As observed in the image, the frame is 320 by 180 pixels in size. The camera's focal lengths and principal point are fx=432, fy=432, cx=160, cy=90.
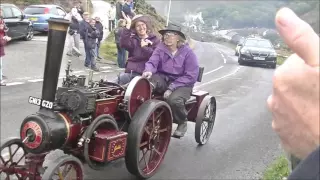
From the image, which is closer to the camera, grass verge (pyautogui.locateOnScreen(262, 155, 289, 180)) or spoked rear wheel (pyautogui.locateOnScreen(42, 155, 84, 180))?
spoked rear wheel (pyautogui.locateOnScreen(42, 155, 84, 180))

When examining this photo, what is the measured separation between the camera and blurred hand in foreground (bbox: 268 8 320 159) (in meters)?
0.82

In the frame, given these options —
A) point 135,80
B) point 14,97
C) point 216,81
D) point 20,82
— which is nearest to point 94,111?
point 135,80

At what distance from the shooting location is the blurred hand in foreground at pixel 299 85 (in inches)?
32.1

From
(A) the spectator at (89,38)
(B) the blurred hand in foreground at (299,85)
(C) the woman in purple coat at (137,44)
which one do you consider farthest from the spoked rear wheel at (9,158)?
(A) the spectator at (89,38)

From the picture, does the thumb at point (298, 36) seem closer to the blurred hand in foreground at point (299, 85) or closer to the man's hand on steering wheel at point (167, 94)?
the blurred hand in foreground at point (299, 85)

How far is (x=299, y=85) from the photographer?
0.83 m

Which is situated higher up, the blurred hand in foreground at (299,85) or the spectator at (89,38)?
the blurred hand in foreground at (299,85)

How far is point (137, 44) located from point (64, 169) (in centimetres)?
213

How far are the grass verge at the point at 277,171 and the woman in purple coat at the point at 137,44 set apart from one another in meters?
1.94

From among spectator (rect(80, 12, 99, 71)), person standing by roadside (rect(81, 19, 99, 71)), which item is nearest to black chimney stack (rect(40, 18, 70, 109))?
person standing by roadside (rect(81, 19, 99, 71))

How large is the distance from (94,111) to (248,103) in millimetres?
6488

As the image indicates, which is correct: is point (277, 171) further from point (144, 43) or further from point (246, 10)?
point (144, 43)

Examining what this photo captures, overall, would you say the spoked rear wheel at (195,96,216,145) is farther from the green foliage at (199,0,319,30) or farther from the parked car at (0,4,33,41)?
the parked car at (0,4,33,41)

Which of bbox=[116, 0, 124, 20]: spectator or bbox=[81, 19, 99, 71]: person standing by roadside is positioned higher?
bbox=[116, 0, 124, 20]: spectator
